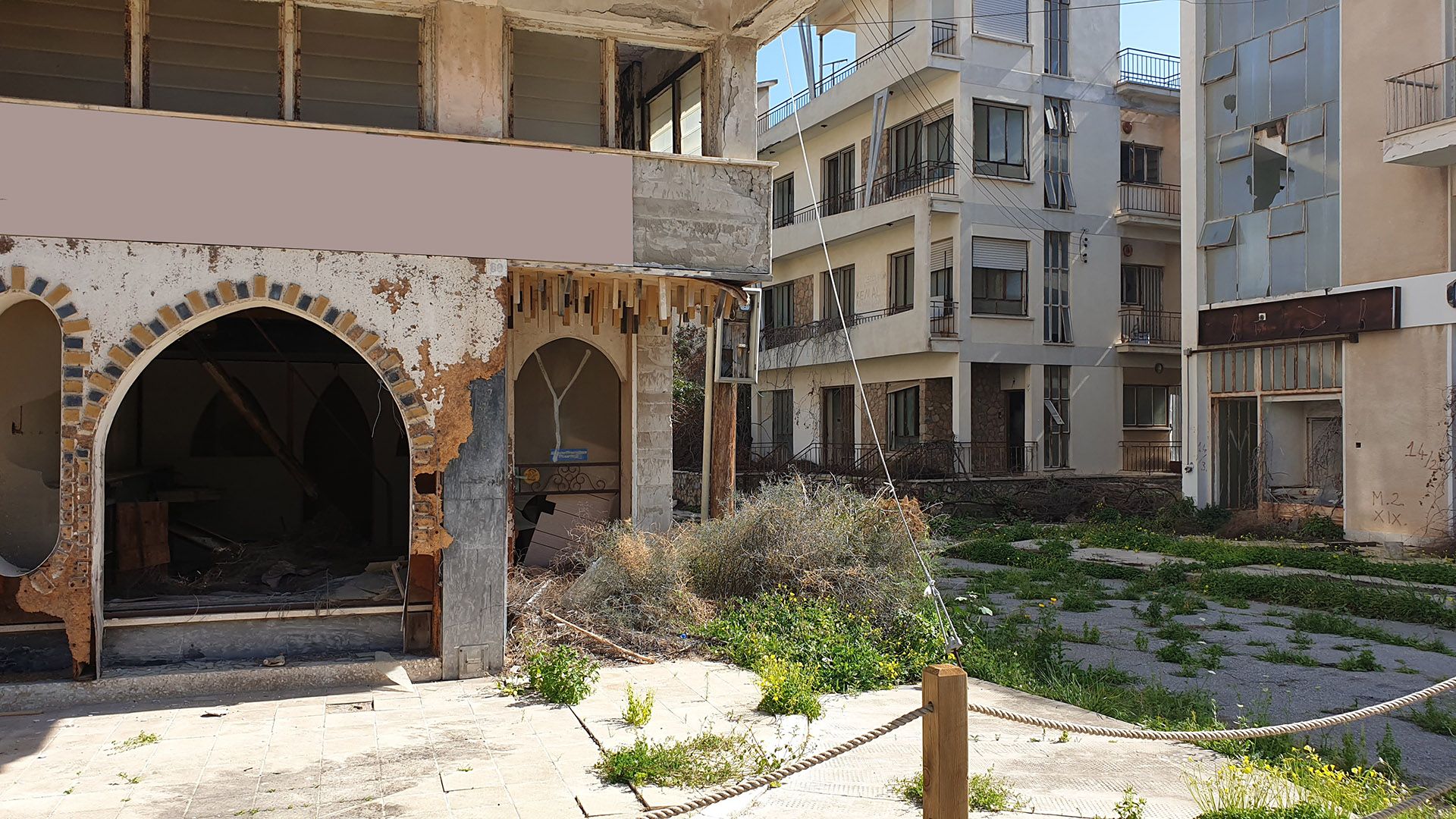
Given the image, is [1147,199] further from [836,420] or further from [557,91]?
[557,91]

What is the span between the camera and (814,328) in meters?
30.0

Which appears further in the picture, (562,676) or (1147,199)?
(1147,199)

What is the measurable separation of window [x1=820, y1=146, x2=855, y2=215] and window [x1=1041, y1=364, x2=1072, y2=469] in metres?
7.09

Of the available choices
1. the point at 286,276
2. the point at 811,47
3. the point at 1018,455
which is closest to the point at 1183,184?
the point at 1018,455

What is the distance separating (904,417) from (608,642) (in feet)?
Result: 63.6

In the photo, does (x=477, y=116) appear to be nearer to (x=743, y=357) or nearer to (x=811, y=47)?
(x=743, y=357)

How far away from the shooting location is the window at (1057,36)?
26.3 meters

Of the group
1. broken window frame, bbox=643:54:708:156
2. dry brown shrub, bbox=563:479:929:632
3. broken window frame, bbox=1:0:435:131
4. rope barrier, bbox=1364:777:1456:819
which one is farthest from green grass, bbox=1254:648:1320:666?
broken window frame, bbox=1:0:435:131

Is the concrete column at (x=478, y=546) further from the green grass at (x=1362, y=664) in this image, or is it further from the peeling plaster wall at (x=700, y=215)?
the green grass at (x=1362, y=664)

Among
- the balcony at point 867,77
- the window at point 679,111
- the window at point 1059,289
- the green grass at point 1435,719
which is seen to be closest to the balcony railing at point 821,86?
the balcony at point 867,77

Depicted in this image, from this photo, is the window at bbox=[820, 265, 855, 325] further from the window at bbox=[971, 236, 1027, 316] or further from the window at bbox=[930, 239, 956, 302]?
the window at bbox=[971, 236, 1027, 316]

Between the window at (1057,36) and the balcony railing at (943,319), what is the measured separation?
6471 mm

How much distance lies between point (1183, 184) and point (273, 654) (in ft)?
64.6

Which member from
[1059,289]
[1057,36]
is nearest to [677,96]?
[1059,289]
